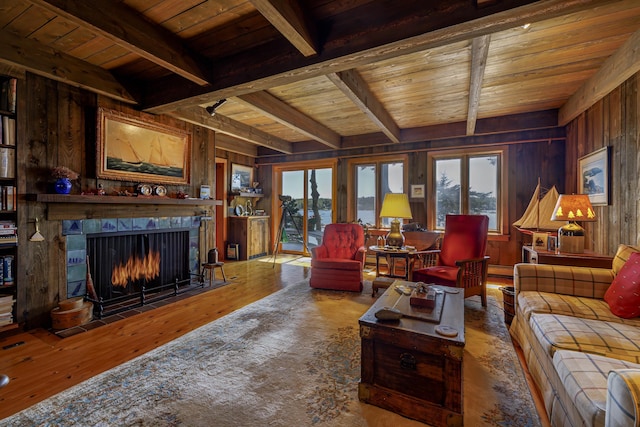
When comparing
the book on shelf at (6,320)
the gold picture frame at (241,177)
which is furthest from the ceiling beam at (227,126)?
the book on shelf at (6,320)

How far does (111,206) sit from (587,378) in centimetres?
407

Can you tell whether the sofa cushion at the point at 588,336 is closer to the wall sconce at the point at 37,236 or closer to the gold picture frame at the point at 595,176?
the gold picture frame at the point at 595,176

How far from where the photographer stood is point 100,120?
2.93 m

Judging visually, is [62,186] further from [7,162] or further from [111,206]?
[111,206]

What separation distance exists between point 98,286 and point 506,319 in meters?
4.32

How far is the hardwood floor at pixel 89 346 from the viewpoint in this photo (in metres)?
1.79

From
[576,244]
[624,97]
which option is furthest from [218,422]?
[624,97]

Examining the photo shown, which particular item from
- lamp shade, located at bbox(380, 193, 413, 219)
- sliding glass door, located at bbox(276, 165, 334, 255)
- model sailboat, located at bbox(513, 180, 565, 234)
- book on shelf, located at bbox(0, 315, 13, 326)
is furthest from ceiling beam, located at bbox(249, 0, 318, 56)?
sliding glass door, located at bbox(276, 165, 334, 255)

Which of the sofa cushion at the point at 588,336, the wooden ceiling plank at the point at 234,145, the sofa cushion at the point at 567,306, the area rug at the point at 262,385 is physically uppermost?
the wooden ceiling plank at the point at 234,145

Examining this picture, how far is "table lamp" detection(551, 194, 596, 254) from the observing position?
2.61m

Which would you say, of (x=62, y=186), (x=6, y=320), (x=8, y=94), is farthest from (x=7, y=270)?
(x=8, y=94)

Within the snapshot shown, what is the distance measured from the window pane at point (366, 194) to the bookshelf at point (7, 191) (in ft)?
15.8

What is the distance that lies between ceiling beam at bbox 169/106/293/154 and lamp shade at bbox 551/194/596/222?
4.33 m

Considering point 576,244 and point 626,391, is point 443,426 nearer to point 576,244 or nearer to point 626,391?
point 626,391
